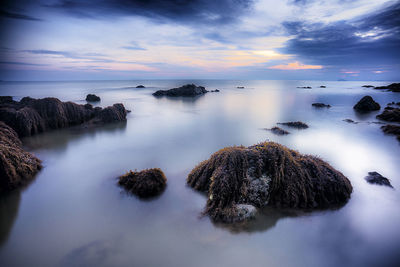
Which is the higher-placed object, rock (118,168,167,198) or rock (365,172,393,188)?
rock (365,172,393,188)

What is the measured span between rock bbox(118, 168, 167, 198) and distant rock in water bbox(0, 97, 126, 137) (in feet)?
30.6

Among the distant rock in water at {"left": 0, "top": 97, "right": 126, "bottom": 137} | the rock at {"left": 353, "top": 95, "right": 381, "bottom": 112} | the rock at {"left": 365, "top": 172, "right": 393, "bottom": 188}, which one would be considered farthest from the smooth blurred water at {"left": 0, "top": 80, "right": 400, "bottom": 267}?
the rock at {"left": 353, "top": 95, "right": 381, "bottom": 112}

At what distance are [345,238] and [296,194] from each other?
1.32 m

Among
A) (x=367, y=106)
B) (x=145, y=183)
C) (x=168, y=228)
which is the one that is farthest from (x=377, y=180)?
(x=367, y=106)

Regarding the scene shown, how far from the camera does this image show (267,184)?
17.7 ft

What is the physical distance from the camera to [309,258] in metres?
3.83

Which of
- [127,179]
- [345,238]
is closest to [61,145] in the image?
[127,179]

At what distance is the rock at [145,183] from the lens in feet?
19.0

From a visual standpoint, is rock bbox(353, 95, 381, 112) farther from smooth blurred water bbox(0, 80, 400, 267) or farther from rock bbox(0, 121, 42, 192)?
rock bbox(0, 121, 42, 192)

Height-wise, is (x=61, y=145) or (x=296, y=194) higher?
(x=296, y=194)

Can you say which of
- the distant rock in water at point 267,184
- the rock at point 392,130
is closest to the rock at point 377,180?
the distant rock in water at point 267,184

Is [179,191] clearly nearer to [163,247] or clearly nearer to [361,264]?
[163,247]

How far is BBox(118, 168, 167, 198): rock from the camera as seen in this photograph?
19.0 feet

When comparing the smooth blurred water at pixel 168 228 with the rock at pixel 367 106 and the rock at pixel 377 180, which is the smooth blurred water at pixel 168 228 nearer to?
the rock at pixel 377 180
